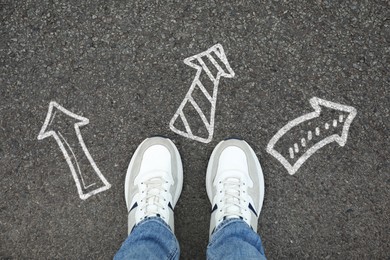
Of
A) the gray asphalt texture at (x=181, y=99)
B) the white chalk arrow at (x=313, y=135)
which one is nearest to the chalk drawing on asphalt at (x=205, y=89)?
the gray asphalt texture at (x=181, y=99)

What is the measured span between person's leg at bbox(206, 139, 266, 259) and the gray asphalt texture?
51 millimetres

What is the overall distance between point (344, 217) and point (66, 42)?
4.94ft

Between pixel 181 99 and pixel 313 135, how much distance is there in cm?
62

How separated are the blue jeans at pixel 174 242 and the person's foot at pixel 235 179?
0.10 m

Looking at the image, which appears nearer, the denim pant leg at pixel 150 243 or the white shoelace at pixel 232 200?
the denim pant leg at pixel 150 243

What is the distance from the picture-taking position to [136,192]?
1.88 m

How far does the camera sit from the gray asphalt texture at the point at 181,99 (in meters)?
1.89

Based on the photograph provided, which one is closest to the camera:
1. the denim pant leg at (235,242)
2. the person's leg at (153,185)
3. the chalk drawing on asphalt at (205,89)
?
the denim pant leg at (235,242)

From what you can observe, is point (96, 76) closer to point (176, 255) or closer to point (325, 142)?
point (176, 255)

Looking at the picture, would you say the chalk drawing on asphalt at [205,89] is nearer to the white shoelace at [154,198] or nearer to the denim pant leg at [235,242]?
the white shoelace at [154,198]

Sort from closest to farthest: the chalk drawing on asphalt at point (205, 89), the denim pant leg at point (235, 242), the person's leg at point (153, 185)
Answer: the denim pant leg at point (235, 242)
the person's leg at point (153, 185)
the chalk drawing on asphalt at point (205, 89)

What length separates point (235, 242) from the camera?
1654mm

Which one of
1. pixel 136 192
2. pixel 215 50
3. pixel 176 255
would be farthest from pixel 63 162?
pixel 215 50

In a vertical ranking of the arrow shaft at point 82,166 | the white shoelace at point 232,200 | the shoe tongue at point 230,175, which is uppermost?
the arrow shaft at point 82,166
